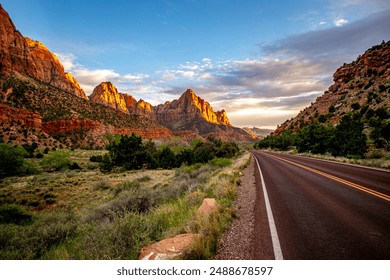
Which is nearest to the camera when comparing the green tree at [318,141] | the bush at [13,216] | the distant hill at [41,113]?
the bush at [13,216]

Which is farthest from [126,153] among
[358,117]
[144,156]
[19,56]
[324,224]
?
[19,56]

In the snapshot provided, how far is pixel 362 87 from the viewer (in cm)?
6331

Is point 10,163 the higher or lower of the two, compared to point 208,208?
lower

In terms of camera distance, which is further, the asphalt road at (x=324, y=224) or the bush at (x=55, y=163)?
the bush at (x=55, y=163)

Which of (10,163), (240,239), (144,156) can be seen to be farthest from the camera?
(144,156)

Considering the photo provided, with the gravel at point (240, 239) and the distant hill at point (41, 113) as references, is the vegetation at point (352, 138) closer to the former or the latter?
the gravel at point (240, 239)

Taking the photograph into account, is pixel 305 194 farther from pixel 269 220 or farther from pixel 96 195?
pixel 96 195

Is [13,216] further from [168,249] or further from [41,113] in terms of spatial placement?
[41,113]

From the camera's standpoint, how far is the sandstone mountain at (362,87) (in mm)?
45456

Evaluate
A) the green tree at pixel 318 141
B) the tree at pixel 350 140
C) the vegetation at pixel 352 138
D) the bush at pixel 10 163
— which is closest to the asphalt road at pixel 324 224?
the tree at pixel 350 140

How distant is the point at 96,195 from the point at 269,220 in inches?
781

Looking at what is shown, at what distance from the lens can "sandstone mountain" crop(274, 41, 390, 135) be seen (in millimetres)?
45456

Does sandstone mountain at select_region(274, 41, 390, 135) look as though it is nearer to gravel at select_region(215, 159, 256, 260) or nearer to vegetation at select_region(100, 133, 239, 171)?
vegetation at select_region(100, 133, 239, 171)

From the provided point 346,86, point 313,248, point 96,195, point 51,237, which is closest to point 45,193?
point 96,195
